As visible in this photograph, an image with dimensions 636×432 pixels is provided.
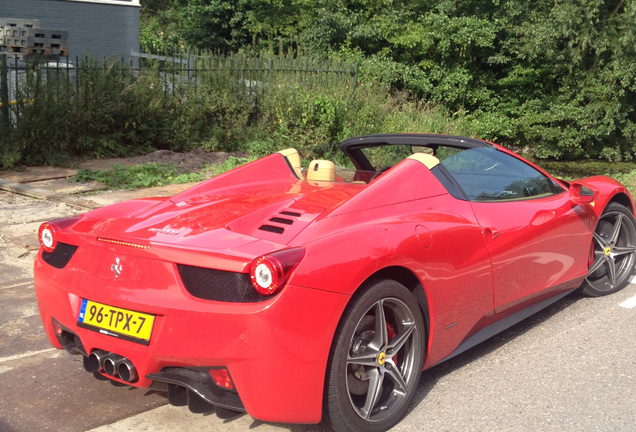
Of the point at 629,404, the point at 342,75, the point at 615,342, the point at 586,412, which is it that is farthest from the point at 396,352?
the point at 342,75

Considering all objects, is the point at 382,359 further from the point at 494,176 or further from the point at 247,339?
the point at 494,176

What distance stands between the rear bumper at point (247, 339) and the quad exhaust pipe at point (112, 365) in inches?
1.2

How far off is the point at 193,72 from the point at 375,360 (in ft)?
35.6

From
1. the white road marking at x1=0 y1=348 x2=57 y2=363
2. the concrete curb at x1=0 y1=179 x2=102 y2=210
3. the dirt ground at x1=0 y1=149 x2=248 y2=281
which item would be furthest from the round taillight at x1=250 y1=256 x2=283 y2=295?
the concrete curb at x1=0 y1=179 x2=102 y2=210

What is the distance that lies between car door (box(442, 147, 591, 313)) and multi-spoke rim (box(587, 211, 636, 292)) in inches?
18.5

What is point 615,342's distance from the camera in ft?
15.7

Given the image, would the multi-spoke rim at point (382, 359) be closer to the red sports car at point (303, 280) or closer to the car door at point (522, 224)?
the red sports car at point (303, 280)

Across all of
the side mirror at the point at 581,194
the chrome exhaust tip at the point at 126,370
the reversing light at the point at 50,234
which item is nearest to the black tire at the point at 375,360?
the chrome exhaust tip at the point at 126,370

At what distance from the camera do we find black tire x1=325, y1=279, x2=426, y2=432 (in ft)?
10.4

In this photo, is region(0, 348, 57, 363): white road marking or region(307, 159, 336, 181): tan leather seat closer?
region(0, 348, 57, 363): white road marking

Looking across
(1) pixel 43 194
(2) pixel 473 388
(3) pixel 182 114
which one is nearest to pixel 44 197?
(1) pixel 43 194

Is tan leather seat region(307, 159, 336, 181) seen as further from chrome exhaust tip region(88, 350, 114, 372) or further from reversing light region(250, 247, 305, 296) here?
chrome exhaust tip region(88, 350, 114, 372)

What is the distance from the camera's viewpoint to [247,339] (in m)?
2.95

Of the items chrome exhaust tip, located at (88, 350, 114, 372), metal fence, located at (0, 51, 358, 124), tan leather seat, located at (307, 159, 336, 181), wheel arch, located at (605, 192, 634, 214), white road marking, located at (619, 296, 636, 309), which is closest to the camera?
chrome exhaust tip, located at (88, 350, 114, 372)
